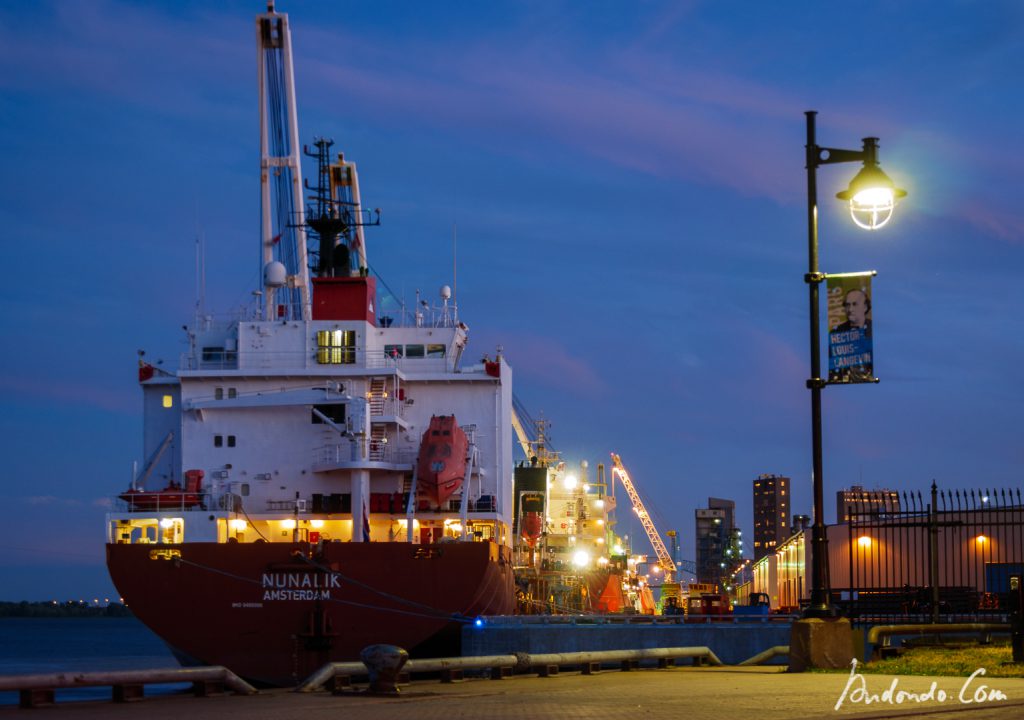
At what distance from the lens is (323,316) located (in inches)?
1695

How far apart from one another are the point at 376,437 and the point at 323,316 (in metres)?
4.59

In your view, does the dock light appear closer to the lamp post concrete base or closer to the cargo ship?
the lamp post concrete base

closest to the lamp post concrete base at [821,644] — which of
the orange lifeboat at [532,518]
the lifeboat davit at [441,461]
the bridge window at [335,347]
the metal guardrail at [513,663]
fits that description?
the metal guardrail at [513,663]

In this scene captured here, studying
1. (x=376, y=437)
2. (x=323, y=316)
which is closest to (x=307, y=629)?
(x=376, y=437)

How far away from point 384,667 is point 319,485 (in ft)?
78.5

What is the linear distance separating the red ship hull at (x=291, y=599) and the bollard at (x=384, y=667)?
17.9 m

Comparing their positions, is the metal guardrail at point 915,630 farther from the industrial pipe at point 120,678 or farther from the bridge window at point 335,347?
the bridge window at point 335,347

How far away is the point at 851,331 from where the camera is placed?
18.7 metres

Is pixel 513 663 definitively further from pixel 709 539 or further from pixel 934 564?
pixel 709 539

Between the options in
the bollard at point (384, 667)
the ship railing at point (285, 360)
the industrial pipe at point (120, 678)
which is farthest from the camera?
the ship railing at point (285, 360)

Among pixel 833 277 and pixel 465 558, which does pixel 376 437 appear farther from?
pixel 833 277

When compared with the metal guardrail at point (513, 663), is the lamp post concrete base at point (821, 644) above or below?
above

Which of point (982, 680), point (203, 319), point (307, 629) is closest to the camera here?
point (982, 680)

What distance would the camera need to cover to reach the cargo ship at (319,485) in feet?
115
